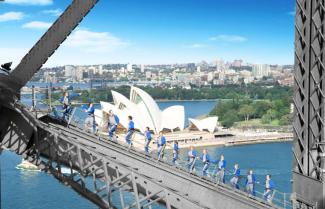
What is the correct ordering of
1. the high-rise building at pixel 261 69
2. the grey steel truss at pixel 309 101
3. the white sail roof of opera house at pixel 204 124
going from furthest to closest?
the high-rise building at pixel 261 69 → the white sail roof of opera house at pixel 204 124 → the grey steel truss at pixel 309 101

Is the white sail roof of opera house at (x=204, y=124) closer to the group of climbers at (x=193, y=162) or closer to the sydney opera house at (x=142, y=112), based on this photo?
the sydney opera house at (x=142, y=112)

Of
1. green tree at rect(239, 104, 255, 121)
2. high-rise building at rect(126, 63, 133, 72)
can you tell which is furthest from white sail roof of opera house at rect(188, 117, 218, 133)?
high-rise building at rect(126, 63, 133, 72)

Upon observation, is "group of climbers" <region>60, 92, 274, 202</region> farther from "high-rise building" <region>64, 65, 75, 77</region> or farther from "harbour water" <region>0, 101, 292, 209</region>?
"high-rise building" <region>64, 65, 75, 77</region>

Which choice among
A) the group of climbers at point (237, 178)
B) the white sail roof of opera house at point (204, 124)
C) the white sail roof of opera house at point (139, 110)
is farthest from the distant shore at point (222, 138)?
the group of climbers at point (237, 178)

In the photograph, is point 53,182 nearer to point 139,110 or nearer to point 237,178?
point 237,178

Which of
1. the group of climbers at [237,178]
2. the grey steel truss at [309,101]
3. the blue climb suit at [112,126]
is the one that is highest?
the grey steel truss at [309,101]

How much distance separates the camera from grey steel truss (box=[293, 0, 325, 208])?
361 cm

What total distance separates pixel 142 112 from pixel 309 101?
38766 millimetres

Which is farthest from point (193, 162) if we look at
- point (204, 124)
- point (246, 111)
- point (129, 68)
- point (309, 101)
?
point (129, 68)

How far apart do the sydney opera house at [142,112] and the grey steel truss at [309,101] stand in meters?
35.4

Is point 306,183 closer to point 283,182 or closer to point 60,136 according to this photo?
point 60,136

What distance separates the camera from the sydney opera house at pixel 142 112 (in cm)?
4125

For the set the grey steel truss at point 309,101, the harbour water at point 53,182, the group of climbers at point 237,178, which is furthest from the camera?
the harbour water at point 53,182

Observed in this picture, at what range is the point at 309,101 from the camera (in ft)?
12.1
